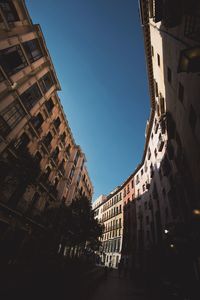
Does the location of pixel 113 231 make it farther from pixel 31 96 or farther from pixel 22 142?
pixel 31 96

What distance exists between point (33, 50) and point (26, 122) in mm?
8621

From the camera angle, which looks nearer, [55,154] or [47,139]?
[47,139]

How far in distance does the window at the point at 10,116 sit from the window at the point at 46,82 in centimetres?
539

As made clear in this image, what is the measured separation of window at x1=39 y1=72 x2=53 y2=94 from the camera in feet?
68.5

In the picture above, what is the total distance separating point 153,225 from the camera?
2389cm

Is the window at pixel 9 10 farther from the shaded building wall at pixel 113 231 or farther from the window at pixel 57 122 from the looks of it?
Answer: the shaded building wall at pixel 113 231

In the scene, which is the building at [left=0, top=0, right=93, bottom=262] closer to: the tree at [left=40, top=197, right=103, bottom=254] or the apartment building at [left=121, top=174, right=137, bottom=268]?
the tree at [left=40, top=197, right=103, bottom=254]

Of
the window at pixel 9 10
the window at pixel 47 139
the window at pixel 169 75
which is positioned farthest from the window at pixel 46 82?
the window at pixel 169 75

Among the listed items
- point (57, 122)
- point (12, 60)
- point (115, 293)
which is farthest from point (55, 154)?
point (115, 293)

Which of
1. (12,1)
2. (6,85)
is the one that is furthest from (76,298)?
(12,1)

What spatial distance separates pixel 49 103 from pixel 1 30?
10.2 m

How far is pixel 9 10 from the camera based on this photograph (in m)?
15.4

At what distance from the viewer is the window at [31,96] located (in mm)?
17922

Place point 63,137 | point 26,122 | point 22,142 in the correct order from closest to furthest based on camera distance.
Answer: point 26,122, point 22,142, point 63,137
